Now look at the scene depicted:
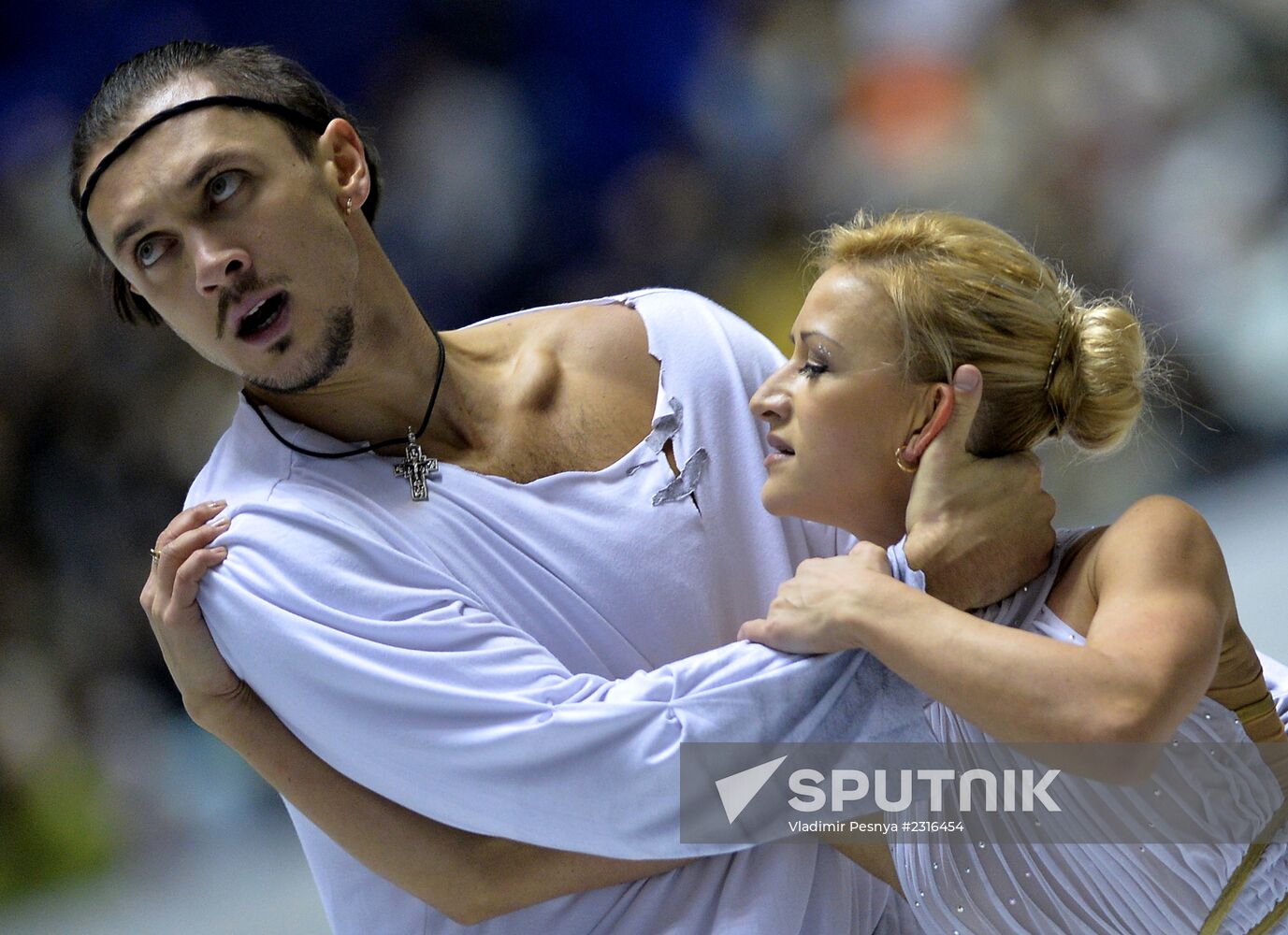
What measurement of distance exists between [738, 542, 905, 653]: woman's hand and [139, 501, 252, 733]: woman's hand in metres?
0.68

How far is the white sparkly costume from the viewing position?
1.71 metres

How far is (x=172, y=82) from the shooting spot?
202 cm

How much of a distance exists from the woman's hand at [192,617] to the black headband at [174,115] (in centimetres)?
48

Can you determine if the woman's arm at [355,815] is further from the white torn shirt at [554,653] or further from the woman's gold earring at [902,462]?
the woman's gold earring at [902,462]

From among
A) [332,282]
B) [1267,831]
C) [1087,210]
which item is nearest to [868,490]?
[1267,831]

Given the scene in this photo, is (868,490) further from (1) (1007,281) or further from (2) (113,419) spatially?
(2) (113,419)

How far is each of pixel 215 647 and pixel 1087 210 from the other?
3.39 m

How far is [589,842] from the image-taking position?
68.4 inches

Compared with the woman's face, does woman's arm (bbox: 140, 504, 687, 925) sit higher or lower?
lower

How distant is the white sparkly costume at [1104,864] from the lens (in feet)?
5.60

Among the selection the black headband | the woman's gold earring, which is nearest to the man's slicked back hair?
the black headband

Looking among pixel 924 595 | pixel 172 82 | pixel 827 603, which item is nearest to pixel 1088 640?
pixel 924 595

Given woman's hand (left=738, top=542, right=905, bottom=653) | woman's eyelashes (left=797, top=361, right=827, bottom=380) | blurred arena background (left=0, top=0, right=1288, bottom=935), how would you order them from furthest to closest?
blurred arena background (left=0, top=0, right=1288, bottom=935)
woman's eyelashes (left=797, top=361, right=827, bottom=380)
woman's hand (left=738, top=542, right=905, bottom=653)

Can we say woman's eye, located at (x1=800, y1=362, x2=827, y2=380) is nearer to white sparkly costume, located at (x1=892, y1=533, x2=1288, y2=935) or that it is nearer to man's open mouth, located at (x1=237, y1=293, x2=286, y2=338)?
white sparkly costume, located at (x1=892, y1=533, x2=1288, y2=935)
